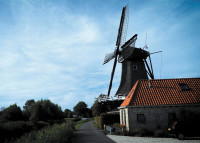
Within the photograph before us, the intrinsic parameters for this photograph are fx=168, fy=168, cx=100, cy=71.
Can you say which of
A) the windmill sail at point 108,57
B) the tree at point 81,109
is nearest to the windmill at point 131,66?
the windmill sail at point 108,57

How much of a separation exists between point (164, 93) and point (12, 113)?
121ft

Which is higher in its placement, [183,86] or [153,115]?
[183,86]

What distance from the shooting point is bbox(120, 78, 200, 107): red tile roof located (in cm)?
1876

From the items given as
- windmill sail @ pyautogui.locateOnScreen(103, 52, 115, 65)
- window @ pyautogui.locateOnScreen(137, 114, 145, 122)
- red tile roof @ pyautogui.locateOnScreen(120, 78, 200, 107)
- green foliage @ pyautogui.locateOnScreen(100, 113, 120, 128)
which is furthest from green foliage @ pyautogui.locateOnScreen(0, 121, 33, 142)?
windmill sail @ pyautogui.locateOnScreen(103, 52, 115, 65)

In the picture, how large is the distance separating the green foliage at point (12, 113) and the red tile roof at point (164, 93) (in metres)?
32.4

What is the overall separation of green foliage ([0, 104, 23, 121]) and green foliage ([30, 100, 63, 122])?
3912 mm

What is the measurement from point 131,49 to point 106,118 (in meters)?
13.0

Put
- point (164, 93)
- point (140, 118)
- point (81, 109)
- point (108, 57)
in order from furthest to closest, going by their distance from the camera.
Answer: point (81, 109) < point (108, 57) < point (164, 93) < point (140, 118)

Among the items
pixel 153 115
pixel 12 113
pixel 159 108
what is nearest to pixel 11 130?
pixel 12 113

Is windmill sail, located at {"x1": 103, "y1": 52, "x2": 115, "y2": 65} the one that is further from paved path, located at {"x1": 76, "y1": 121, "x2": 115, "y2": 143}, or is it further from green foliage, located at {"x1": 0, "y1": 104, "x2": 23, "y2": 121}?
green foliage, located at {"x1": 0, "y1": 104, "x2": 23, "y2": 121}

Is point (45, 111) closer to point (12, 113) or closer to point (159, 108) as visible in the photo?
point (12, 113)

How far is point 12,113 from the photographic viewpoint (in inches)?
1623

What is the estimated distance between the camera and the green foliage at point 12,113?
40.4m

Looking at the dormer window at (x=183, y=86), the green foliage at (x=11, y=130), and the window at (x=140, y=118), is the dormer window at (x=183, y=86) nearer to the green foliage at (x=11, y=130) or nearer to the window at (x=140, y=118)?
the window at (x=140, y=118)
